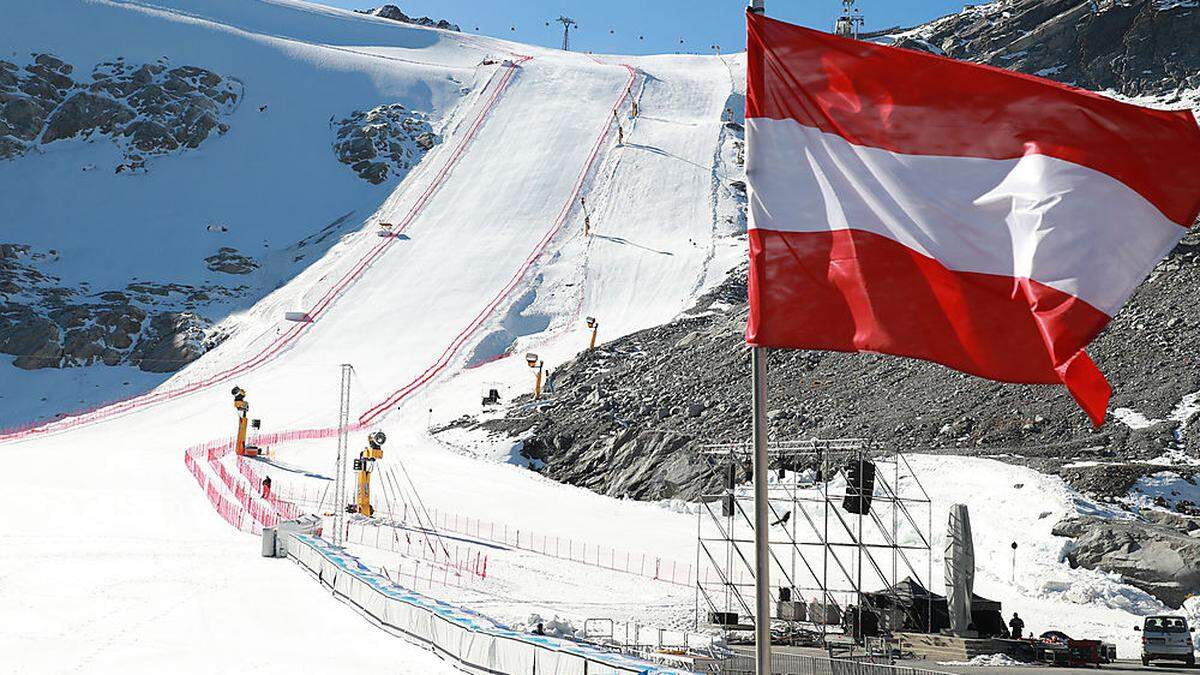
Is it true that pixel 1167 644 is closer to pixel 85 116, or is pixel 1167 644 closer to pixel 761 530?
pixel 761 530

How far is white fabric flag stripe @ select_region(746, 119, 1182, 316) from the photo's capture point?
743cm

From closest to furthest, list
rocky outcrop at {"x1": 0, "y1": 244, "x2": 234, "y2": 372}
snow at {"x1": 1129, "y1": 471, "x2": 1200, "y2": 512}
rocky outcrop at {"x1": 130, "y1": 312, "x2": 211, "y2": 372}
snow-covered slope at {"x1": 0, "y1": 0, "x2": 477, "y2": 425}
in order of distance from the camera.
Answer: snow at {"x1": 1129, "y1": 471, "x2": 1200, "y2": 512} < rocky outcrop at {"x1": 130, "y1": 312, "x2": 211, "y2": 372} < rocky outcrop at {"x1": 0, "y1": 244, "x2": 234, "y2": 372} < snow-covered slope at {"x1": 0, "y1": 0, "x2": 477, "y2": 425}

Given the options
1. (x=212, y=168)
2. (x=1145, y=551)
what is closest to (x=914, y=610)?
(x=1145, y=551)

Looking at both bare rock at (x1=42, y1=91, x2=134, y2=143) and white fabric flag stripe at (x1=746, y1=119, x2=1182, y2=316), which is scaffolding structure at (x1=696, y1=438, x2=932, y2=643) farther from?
bare rock at (x1=42, y1=91, x2=134, y2=143)

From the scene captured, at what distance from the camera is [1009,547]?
3052cm

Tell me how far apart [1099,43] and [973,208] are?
86.8m

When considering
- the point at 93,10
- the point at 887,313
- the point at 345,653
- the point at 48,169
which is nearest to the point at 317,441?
the point at 345,653

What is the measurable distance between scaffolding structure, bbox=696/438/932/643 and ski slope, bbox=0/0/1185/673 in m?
1.35

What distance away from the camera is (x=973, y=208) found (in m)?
7.86

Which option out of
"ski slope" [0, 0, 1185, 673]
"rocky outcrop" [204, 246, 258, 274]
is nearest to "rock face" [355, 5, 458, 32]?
"ski slope" [0, 0, 1185, 673]

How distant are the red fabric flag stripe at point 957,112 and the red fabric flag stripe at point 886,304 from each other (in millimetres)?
765

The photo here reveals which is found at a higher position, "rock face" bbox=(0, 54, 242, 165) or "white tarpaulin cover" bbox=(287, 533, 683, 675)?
"rock face" bbox=(0, 54, 242, 165)

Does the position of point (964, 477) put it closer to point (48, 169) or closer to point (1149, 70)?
point (1149, 70)

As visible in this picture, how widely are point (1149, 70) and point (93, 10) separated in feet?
309
